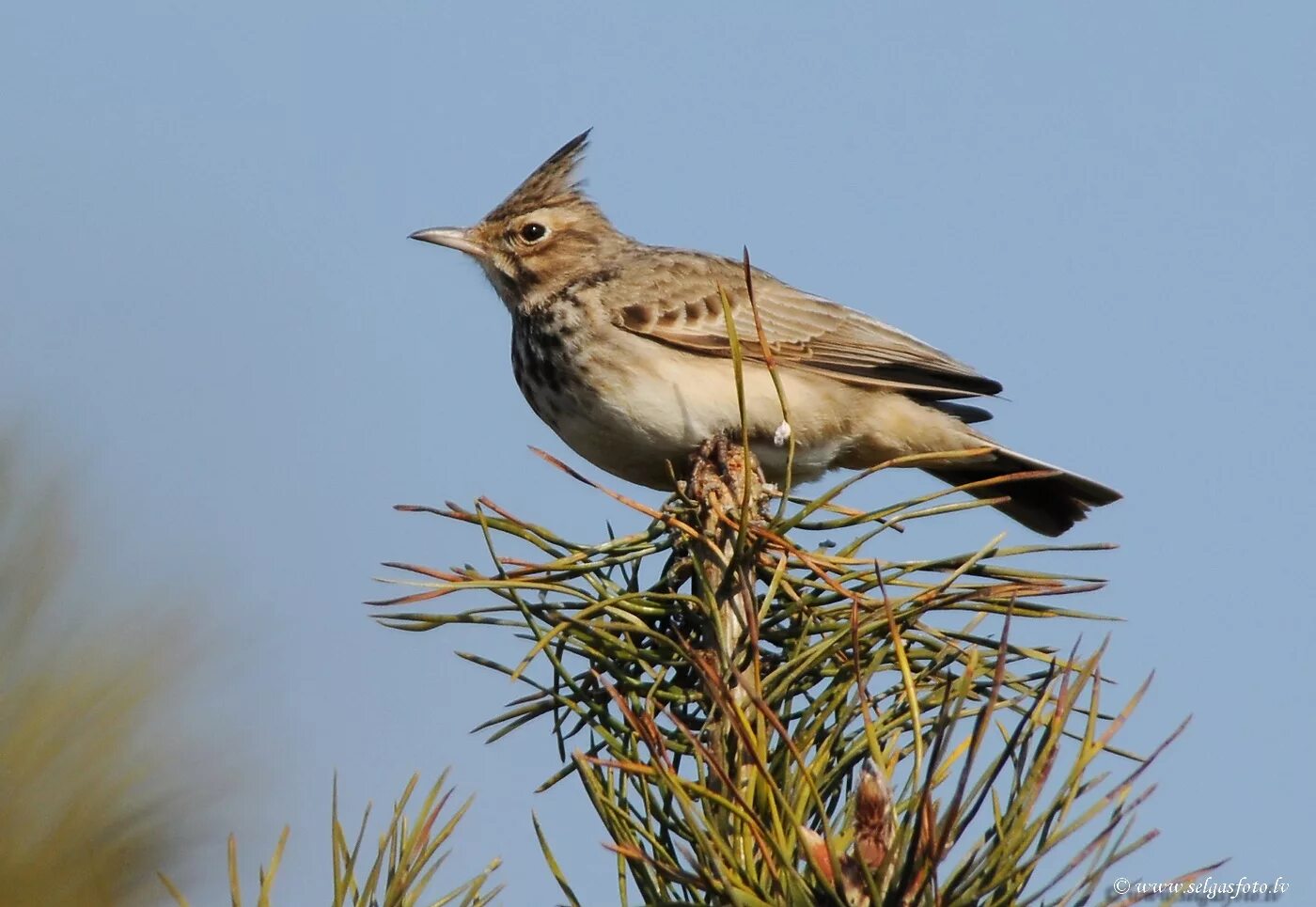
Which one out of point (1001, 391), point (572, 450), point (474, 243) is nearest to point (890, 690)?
point (572, 450)

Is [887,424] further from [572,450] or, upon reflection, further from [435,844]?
[435,844]

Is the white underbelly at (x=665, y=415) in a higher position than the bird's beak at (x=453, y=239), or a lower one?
lower

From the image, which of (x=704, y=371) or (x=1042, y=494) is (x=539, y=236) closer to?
(x=704, y=371)

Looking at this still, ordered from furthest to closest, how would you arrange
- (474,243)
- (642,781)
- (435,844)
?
(474,243) < (642,781) < (435,844)

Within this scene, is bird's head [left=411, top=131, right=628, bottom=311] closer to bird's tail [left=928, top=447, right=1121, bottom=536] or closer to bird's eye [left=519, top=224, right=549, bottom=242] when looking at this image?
bird's eye [left=519, top=224, right=549, bottom=242]

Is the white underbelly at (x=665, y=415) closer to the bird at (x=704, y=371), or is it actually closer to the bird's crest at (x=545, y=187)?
the bird at (x=704, y=371)

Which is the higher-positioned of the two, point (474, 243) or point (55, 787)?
point (474, 243)

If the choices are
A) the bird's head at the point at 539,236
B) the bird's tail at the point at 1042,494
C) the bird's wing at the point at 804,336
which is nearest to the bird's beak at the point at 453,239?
the bird's head at the point at 539,236
